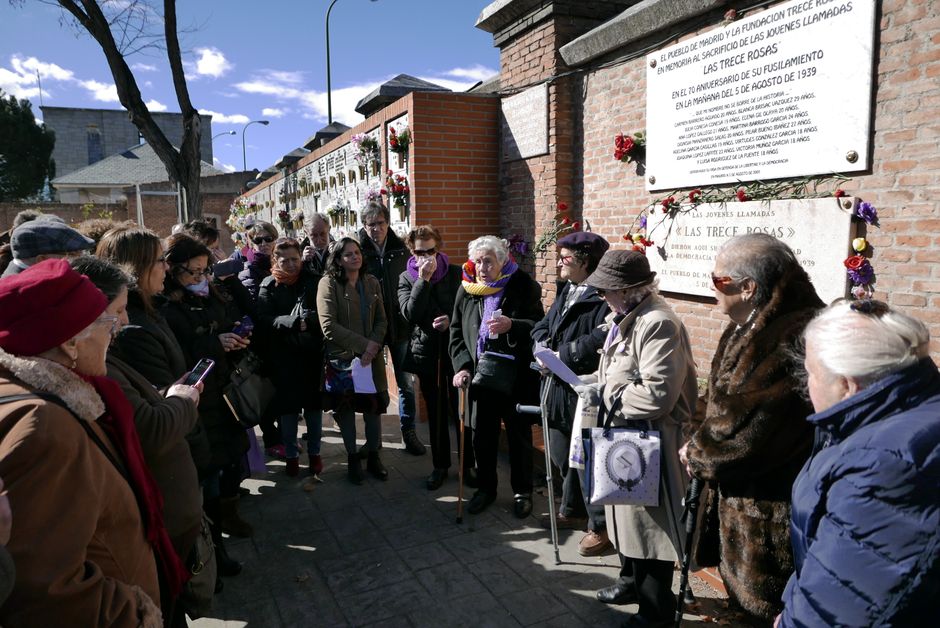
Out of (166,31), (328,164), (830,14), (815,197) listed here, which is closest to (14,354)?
(815,197)

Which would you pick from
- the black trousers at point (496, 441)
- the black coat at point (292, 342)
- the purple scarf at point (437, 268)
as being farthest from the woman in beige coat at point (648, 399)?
the black coat at point (292, 342)

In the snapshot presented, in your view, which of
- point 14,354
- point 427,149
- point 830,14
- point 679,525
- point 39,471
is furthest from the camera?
point 427,149

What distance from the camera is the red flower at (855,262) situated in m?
3.19

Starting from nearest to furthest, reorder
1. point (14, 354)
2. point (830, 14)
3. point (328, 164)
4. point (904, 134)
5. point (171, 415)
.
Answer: point (14, 354), point (171, 415), point (904, 134), point (830, 14), point (328, 164)

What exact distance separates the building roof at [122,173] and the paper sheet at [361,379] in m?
41.0

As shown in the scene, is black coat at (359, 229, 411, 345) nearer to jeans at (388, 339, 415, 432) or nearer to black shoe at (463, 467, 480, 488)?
jeans at (388, 339, 415, 432)

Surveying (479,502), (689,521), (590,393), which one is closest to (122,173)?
(479,502)

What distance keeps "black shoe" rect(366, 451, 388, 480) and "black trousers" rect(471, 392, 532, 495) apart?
3.08 feet

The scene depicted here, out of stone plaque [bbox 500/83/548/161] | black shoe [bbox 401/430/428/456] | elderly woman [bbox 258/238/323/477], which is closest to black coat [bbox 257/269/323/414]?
elderly woman [bbox 258/238/323/477]

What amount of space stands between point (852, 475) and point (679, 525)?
4.99ft

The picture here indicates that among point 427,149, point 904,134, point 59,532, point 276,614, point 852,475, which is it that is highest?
point 427,149

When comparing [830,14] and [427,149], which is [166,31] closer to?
[427,149]

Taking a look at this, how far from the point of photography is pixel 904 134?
3027mm

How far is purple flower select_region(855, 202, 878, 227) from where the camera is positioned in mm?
3152
